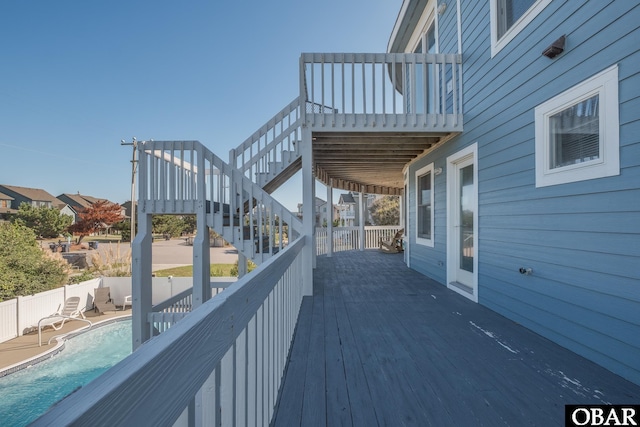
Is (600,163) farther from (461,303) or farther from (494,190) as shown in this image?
(461,303)

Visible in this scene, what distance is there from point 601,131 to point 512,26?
1.67 m

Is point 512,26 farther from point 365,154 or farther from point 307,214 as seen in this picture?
point 307,214

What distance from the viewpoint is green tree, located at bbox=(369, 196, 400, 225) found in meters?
22.1

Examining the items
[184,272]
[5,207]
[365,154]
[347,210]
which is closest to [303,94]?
[365,154]

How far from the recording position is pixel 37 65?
434 inches

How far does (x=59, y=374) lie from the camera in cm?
624

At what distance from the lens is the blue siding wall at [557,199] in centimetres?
188

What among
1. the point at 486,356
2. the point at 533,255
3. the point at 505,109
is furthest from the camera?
the point at 505,109

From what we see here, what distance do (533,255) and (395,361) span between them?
1.73 metres

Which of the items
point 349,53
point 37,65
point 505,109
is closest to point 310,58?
point 349,53

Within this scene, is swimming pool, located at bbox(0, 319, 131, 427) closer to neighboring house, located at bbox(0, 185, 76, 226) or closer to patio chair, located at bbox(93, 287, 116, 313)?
patio chair, located at bbox(93, 287, 116, 313)

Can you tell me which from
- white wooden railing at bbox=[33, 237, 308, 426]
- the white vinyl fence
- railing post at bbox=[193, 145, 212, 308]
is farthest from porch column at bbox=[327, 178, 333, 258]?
white wooden railing at bbox=[33, 237, 308, 426]

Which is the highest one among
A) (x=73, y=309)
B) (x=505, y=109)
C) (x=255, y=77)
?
(x=255, y=77)

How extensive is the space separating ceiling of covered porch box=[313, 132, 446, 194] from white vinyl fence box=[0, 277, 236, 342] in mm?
3670
